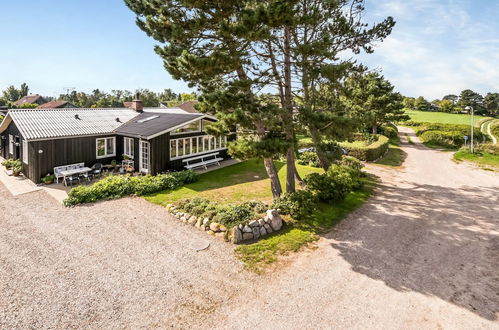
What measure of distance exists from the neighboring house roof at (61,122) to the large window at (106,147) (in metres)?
0.70

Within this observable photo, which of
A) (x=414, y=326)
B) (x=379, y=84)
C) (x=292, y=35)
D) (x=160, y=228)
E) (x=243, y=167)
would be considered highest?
(x=379, y=84)

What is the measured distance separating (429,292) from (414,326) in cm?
152

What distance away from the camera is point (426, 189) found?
15969mm

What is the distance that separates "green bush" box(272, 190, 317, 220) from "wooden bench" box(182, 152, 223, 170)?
9169 mm

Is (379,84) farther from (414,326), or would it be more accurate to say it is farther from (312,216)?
(414,326)

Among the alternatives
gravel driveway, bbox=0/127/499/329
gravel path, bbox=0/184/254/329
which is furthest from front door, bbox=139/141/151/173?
gravel path, bbox=0/184/254/329

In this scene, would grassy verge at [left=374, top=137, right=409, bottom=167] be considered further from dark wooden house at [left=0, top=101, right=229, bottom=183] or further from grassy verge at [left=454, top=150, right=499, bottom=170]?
dark wooden house at [left=0, top=101, right=229, bottom=183]

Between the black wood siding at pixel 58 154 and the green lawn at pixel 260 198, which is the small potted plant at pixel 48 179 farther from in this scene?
the green lawn at pixel 260 198

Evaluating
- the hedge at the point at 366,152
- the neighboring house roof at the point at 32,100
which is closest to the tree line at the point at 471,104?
the hedge at the point at 366,152

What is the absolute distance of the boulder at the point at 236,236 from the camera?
9.29 metres

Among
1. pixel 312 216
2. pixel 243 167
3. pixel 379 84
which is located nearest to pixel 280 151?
pixel 312 216

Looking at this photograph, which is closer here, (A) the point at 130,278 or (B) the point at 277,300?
(B) the point at 277,300

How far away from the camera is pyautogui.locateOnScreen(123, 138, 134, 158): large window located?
1882 cm

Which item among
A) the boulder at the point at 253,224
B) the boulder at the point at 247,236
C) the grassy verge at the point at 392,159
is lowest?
the boulder at the point at 247,236
